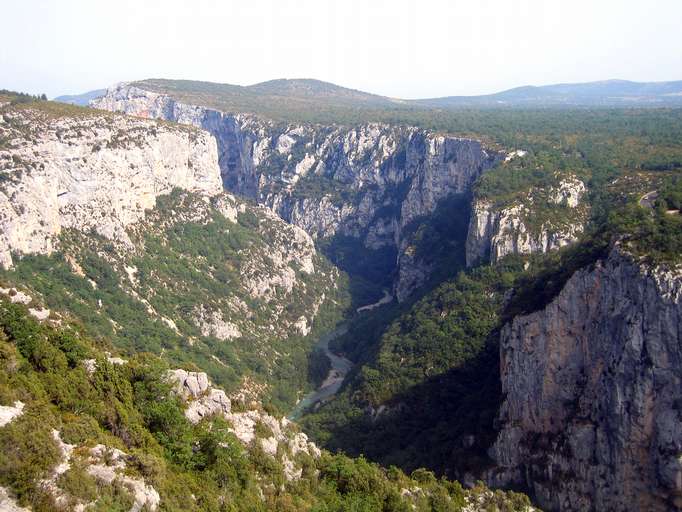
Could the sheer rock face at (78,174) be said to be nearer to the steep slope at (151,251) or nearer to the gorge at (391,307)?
the steep slope at (151,251)

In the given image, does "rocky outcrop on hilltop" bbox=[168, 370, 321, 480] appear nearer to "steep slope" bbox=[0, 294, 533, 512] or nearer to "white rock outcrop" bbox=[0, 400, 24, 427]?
"steep slope" bbox=[0, 294, 533, 512]

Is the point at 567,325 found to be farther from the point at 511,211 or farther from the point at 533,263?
the point at 511,211

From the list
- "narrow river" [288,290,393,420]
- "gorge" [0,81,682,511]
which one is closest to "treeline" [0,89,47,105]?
"gorge" [0,81,682,511]

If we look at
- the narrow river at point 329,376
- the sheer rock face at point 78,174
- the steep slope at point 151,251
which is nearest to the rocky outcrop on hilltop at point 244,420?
the steep slope at point 151,251

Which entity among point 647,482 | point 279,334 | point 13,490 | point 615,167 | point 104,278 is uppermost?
point 615,167

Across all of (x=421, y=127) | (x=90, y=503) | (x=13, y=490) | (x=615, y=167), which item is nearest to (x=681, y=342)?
(x=90, y=503)

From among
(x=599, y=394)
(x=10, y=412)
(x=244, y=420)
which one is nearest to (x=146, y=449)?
(x=10, y=412)
